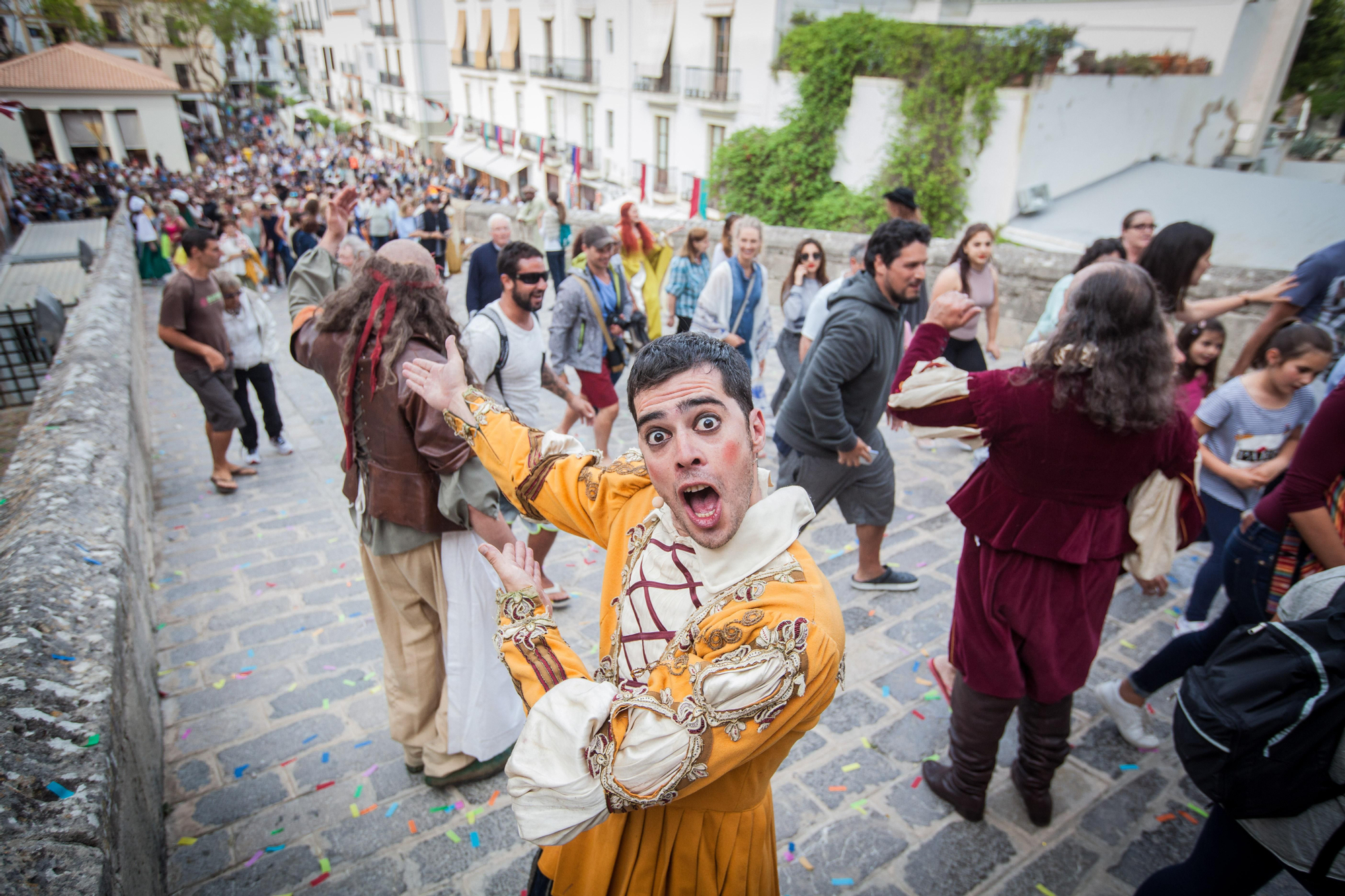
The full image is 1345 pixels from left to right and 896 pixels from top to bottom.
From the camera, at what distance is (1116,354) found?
235 cm

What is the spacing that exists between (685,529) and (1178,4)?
84.8 ft

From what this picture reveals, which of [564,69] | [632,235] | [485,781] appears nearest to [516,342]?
[485,781]

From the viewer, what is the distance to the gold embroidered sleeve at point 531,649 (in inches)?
57.3

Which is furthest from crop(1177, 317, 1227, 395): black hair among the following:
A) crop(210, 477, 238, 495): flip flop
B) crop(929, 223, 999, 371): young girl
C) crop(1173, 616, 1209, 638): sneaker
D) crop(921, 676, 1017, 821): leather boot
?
crop(210, 477, 238, 495): flip flop

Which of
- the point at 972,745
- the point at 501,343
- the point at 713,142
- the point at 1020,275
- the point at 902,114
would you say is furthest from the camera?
the point at 713,142

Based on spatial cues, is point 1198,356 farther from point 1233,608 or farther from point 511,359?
point 511,359

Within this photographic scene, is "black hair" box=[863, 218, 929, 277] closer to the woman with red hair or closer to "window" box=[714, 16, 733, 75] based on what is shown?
the woman with red hair

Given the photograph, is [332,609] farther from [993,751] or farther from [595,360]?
[993,751]

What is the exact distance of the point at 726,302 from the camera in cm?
575

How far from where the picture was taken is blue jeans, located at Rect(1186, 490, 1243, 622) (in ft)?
12.2

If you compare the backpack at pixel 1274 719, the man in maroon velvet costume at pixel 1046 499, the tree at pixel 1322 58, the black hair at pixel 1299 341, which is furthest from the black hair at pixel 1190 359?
the tree at pixel 1322 58

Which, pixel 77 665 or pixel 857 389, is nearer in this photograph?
pixel 77 665

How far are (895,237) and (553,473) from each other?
236 centimetres

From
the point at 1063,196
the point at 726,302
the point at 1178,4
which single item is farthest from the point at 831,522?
the point at 1178,4
